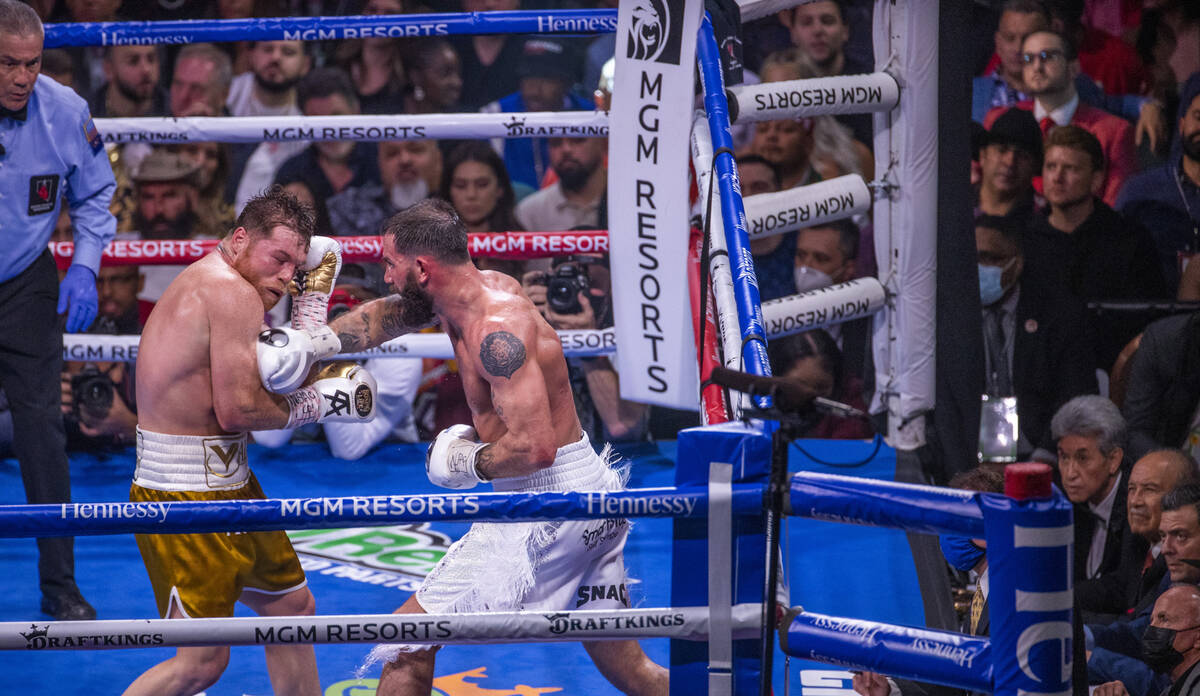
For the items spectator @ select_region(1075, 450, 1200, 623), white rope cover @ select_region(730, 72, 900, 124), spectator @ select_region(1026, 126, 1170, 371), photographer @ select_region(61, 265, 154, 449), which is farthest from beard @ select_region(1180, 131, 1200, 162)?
photographer @ select_region(61, 265, 154, 449)

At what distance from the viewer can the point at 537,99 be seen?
5934mm

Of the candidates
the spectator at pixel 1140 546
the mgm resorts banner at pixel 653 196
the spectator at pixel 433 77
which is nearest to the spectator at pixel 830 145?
the spectator at pixel 433 77

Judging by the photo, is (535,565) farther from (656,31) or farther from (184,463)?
(656,31)

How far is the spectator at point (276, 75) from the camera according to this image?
19.1ft

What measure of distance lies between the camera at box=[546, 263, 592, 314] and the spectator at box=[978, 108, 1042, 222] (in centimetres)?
185

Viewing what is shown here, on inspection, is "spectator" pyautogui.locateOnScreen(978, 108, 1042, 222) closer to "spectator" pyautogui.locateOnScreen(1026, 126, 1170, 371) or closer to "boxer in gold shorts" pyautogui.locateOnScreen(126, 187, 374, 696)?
"spectator" pyautogui.locateOnScreen(1026, 126, 1170, 371)

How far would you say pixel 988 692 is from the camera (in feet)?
5.77

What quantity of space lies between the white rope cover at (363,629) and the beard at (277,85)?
14.1 ft

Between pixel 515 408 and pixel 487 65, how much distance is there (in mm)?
3656

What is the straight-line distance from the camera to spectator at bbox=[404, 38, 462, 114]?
19.5 feet

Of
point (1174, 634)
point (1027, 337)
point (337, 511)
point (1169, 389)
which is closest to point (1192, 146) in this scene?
point (1027, 337)

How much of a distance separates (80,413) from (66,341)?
131 centimetres

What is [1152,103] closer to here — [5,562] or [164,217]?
[164,217]

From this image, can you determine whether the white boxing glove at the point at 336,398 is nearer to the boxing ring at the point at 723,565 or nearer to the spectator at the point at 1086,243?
the boxing ring at the point at 723,565
